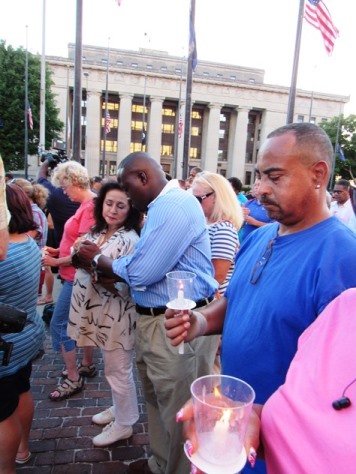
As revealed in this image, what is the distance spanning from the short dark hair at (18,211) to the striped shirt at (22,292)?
0.41 ft

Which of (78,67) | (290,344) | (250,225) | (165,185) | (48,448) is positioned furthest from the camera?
(78,67)

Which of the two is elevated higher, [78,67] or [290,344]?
[78,67]

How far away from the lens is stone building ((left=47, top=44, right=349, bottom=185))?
57875 millimetres

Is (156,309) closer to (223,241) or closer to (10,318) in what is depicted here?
(10,318)

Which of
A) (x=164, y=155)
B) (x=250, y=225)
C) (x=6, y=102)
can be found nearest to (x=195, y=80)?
(x=164, y=155)

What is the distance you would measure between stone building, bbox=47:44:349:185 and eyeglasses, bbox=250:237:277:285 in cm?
5591

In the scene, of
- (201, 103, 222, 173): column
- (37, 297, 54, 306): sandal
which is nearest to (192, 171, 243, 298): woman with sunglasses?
(37, 297, 54, 306): sandal

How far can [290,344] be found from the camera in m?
1.57

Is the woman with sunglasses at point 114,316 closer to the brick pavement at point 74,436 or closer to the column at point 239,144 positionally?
the brick pavement at point 74,436

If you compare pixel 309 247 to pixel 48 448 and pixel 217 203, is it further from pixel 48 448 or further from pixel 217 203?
pixel 48 448

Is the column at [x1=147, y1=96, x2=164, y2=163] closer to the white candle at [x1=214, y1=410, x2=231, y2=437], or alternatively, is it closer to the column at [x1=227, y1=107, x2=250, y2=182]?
the column at [x1=227, y1=107, x2=250, y2=182]

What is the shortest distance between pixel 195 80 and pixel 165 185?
64183 millimetres

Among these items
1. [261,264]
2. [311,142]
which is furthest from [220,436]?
[311,142]

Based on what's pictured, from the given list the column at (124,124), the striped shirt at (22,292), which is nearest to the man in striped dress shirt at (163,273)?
the striped shirt at (22,292)
